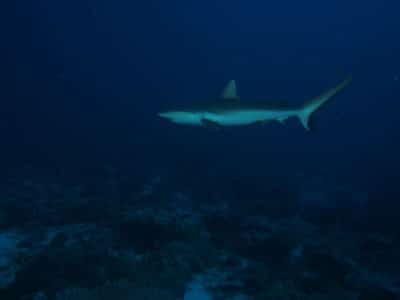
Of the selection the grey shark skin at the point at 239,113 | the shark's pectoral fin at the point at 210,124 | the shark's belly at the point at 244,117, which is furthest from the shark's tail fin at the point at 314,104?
the shark's pectoral fin at the point at 210,124

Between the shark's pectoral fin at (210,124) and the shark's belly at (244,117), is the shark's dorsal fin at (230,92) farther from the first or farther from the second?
the shark's pectoral fin at (210,124)

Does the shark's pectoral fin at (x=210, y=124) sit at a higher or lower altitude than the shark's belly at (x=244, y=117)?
lower

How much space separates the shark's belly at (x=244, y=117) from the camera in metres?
7.21

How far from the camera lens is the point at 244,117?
7297mm

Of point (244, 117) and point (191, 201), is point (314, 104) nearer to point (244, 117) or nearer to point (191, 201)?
point (244, 117)

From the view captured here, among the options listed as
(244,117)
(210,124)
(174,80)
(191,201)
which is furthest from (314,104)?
(174,80)

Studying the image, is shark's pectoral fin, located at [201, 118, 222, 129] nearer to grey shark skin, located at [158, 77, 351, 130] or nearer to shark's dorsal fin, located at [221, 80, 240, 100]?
grey shark skin, located at [158, 77, 351, 130]

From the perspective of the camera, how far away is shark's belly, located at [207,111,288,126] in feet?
23.6

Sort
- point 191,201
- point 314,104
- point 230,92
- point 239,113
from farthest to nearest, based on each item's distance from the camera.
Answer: point 191,201, point 230,92, point 239,113, point 314,104

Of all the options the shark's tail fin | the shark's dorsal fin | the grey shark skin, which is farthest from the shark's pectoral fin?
the shark's tail fin

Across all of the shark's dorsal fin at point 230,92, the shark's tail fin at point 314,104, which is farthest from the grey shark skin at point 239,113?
the shark's dorsal fin at point 230,92

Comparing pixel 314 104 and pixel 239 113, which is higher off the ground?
pixel 314 104

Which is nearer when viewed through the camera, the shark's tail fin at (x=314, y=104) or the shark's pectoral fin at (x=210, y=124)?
the shark's tail fin at (x=314, y=104)

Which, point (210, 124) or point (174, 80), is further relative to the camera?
point (174, 80)
